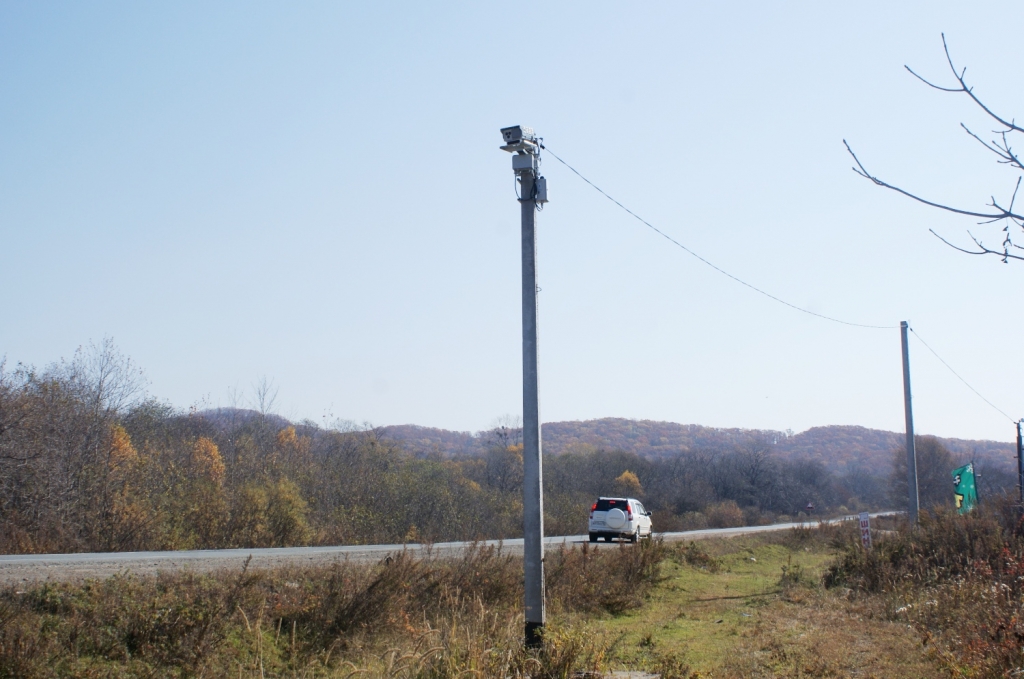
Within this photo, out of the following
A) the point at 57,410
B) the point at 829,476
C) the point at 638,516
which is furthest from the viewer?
the point at 829,476

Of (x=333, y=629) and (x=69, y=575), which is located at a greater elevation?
(x=69, y=575)

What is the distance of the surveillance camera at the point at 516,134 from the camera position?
1128cm

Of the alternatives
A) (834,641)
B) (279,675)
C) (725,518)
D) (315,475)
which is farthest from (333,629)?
(725,518)

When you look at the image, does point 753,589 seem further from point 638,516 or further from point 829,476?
point 829,476

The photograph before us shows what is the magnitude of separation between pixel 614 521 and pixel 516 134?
2444 centimetres

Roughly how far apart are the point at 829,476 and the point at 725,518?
182ft

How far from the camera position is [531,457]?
10742 mm

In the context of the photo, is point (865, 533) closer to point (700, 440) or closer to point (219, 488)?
point (219, 488)

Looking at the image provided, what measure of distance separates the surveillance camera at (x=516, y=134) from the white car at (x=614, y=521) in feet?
78.2

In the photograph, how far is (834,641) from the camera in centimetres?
1287

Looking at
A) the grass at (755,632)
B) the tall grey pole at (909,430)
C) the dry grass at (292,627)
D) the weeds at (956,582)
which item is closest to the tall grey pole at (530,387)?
the dry grass at (292,627)

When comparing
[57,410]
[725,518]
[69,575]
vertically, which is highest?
[57,410]

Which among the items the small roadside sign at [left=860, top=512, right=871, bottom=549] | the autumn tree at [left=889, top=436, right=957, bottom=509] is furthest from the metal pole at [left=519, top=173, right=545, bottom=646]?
the autumn tree at [left=889, top=436, right=957, bottom=509]

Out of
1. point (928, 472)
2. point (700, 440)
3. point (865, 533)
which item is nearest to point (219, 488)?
point (865, 533)
